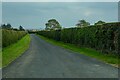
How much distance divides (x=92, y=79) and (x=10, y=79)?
11.7ft

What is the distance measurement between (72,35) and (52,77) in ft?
106

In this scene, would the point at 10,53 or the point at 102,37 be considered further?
the point at 102,37

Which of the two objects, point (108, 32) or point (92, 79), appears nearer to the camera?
point (92, 79)

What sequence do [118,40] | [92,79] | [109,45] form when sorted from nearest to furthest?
[92,79] → [118,40] → [109,45]

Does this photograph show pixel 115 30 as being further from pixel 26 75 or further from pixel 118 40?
pixel 26 75

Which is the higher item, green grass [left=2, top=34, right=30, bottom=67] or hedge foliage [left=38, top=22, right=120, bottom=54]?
hedge foliage [left=38, top=22, right=120, bottom=54]

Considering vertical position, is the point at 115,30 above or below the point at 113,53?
above

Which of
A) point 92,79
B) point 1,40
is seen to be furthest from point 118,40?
point 1,40

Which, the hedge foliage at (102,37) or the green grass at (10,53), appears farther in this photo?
the hedge foliage at (102,37)

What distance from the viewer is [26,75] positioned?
12922 millimetres

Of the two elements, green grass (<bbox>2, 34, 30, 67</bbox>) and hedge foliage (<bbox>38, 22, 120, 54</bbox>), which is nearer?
green grass (<bbox>2, 34, 30, 67</bbox>)

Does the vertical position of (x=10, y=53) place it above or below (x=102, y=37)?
below

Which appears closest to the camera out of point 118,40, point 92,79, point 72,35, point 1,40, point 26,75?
point 92,79

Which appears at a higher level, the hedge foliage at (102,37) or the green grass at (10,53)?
the hedge foliage at (102,37)
